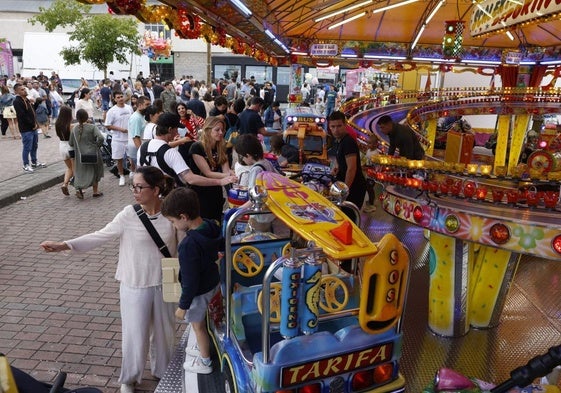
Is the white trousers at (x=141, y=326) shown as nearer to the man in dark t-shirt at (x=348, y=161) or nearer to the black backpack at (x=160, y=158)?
the black backpack at (x=160, y=158)

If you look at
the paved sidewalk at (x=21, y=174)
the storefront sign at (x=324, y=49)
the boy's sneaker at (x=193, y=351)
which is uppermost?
the storefront sign at (x=324, y=49)

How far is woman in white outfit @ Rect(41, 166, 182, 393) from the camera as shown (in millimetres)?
3410

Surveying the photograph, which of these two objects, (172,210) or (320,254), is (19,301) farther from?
(320,254)

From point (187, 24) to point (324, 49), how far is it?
1013 centimetres

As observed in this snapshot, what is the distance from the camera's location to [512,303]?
516 centimetres

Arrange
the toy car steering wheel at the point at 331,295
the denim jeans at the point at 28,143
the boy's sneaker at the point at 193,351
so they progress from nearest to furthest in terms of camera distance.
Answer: the toy car steering wheel at the point at 331,295, the boy's sneaker at the point at 193,351, the denim jeans at the point at 28,143

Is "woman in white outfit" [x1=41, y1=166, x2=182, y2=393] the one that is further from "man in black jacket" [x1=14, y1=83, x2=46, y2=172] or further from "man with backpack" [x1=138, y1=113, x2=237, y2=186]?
"man in black jacket" [x1=14, y1=83, x2=46, y2=172]

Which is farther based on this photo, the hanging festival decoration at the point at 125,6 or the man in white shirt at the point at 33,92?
the man in white shirt at the point at 33,92

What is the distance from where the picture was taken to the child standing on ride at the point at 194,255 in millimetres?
3100

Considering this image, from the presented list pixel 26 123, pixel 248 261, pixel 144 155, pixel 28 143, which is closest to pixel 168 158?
pixel 144 155

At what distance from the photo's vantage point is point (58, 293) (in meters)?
5.36

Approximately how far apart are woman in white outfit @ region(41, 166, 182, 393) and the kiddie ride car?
2.37ft

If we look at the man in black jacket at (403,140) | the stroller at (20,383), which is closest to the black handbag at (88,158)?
the man in black jacket at (403,140)

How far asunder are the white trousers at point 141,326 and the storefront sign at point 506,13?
512cm
